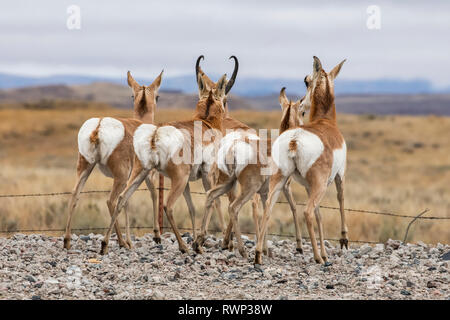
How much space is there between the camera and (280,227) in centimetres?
1834

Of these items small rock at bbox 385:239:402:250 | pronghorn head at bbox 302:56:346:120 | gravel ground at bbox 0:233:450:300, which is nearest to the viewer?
gravel ground at bbox 0:233:450:300

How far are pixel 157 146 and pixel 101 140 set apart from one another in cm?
105

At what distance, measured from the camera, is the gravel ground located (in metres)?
10.1

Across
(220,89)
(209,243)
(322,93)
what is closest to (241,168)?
(220,89)

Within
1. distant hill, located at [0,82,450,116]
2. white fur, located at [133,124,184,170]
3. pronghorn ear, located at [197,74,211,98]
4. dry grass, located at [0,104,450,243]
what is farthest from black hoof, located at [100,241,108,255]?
distant hill, located at [0,82,450,116]

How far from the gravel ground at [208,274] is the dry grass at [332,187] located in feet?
13.9

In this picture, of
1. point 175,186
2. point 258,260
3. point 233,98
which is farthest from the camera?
point 233,98

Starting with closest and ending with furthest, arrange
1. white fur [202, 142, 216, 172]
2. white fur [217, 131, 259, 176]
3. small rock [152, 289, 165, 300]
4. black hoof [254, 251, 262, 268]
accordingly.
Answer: small rock [152, 289, 165, 300] < black hoof [254, 251, 262, 268] < white fur [217, 131, 259, 176] < white fur [202, 142, 216, 172]

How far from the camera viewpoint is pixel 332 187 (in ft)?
92.9

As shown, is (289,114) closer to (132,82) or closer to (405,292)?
(132,82)

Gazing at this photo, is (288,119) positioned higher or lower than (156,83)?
lower

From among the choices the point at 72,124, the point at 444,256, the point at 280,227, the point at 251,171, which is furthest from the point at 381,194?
the point at 72,124

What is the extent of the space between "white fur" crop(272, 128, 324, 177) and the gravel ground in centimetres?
168

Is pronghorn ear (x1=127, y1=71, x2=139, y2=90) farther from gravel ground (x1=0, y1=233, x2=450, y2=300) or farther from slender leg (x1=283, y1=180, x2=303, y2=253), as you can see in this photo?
slender leg (x1=283, y1=180, x2=303, y2=253)
